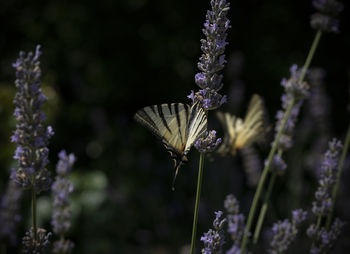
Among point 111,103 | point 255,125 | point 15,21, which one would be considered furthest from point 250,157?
point 15,21

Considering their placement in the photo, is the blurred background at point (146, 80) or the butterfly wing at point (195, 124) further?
the blurred background at point (146, 80)

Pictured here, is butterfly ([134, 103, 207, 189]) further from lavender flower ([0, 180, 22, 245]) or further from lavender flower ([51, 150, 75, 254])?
lavender flower ([0, 180, 22, 245])

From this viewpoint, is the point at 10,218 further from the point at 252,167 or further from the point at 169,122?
the point at 252,167

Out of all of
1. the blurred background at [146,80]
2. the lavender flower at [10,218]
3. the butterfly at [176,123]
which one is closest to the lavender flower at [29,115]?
the butterfly at [176,123]

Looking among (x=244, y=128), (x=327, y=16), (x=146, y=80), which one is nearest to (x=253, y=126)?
(x=244, y=128)

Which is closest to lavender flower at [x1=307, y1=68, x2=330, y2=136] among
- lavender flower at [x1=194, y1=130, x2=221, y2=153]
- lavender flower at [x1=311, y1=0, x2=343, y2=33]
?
lavender flower at [x1=311, y1=0, x2=343, y2=33]

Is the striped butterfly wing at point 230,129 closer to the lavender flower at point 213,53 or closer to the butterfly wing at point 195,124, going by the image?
the butterfly wing at point 195,124
